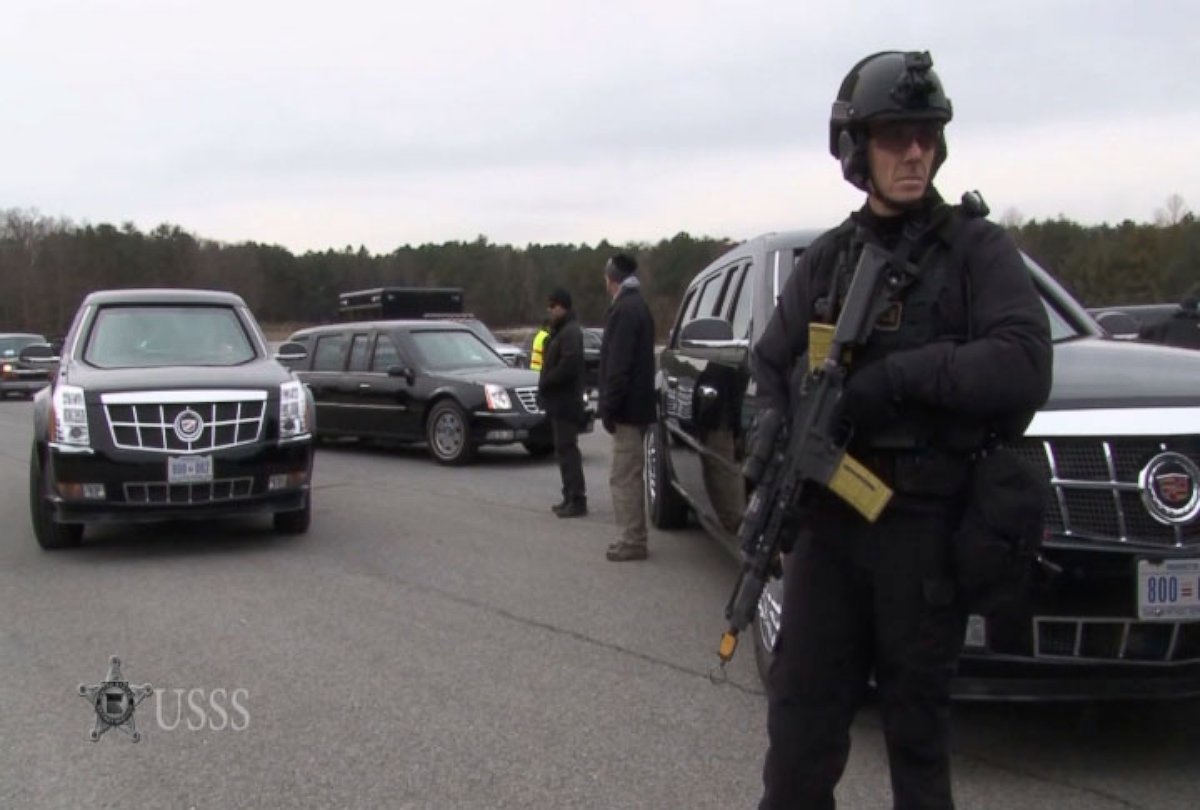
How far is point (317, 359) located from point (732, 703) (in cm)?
1116

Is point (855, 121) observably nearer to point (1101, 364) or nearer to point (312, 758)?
point (1101, 364)

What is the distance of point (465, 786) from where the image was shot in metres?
3.78

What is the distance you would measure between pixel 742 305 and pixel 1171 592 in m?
3.00

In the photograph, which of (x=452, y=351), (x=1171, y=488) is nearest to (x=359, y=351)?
(x=452, y=351)

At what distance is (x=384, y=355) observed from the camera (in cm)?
1388

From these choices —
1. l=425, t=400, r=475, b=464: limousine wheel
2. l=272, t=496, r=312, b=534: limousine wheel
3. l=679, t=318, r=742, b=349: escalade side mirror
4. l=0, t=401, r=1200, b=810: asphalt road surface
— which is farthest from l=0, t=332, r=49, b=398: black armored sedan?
l=679, t=318, r=742, b=349: escalade side mirror

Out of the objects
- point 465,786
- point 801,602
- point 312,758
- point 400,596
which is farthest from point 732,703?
point 400,596

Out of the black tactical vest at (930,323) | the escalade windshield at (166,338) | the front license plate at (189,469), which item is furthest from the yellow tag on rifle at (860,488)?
the escalade windshield at (166,338)

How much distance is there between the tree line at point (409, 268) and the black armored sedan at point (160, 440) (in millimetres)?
46025

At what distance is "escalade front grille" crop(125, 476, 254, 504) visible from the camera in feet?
23.9

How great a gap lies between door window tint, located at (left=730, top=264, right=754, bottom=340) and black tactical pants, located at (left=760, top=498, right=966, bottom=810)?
3.00m

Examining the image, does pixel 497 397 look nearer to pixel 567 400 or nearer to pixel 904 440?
pixel 567 400

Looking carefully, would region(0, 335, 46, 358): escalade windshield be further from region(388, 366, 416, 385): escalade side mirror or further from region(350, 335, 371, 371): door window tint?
region(388, 366, 416, 385): escalade side mirror

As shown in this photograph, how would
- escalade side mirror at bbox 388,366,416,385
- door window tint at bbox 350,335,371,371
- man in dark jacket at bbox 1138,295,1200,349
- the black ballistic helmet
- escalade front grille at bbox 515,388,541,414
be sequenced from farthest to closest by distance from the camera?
door window tint at bbox 350,335,371,371 < escalade side mirror at bbox 388,366,416,385 < escalade front grille at bbox 515,388,541,414 < man in dark jacket at bbox 1138,295,1200,349 < the black ballistic helmet
